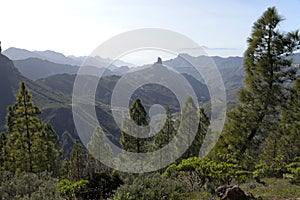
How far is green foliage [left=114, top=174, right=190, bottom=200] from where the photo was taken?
8898 millimetres

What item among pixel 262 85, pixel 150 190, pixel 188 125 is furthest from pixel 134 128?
pixel 150 190

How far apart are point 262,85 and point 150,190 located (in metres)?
10.3

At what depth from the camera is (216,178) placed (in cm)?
1213

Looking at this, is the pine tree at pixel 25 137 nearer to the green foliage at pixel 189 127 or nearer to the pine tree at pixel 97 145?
the pine tree at pixel 97 145

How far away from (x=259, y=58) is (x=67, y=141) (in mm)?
147842

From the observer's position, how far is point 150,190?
902cm

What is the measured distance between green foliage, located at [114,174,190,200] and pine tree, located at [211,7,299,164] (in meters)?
7.99

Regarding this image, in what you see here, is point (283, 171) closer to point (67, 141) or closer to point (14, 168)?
point (14, 168)

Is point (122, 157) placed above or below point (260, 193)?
below

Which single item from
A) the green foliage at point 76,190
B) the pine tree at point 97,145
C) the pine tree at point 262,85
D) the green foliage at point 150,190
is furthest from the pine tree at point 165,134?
the green foliage at point 150,190

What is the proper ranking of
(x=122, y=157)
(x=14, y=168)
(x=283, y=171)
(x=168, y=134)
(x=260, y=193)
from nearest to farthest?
(x=260, y=193), (x=283, y=171), (x=14, y=168), (x=122, y=157), (x=168, y=134)

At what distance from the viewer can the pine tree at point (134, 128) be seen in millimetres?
31148

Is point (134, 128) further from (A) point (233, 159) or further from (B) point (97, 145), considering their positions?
(A) point (233, 159)

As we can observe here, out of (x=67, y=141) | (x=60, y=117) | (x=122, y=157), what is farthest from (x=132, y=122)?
(x=60, y=117)
